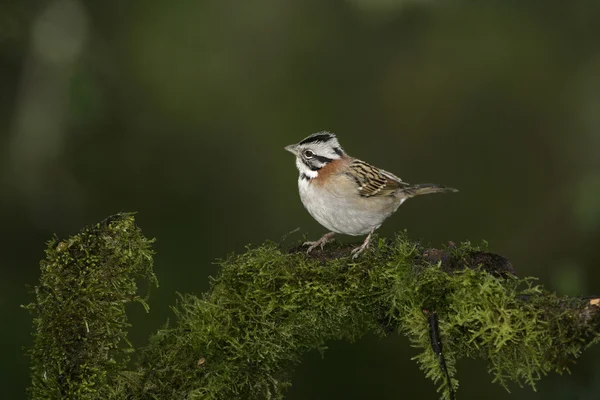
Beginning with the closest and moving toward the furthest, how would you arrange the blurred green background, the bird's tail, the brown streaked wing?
the brown streaked wing → the bird's tail → the blurred green background

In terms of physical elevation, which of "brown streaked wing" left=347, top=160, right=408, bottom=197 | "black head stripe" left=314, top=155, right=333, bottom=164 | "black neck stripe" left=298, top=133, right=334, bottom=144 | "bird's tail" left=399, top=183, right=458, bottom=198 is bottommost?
"bird's tail" left=399, top=183, right=458, bottom=198

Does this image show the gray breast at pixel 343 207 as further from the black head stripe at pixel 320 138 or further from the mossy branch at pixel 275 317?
the mossy branch at pixel 275 317

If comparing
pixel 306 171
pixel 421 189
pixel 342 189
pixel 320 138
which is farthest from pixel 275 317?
pixel 421 189

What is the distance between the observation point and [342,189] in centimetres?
567

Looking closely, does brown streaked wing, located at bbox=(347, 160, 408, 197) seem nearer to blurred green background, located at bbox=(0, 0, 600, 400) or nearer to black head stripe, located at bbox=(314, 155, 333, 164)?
black head stripe, located at bbox=(314, 155, 333, 164)

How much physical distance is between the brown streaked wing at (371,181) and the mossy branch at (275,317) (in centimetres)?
141

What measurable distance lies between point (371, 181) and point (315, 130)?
3.11 m

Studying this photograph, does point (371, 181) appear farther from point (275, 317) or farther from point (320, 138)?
point (275, 317)

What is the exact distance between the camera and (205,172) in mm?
9461

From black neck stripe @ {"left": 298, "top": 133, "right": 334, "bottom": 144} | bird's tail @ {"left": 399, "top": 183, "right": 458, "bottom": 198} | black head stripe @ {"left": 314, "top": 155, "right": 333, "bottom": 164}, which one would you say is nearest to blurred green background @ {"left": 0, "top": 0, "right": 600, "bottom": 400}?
bird's tail @ {"left": 399, "top": 183, "right": 458, "bottom": 198}

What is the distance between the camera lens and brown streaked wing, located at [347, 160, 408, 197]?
5766mm

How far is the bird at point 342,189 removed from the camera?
18.3 ft

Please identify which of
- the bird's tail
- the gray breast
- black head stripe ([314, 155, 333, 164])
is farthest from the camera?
the bird's tail

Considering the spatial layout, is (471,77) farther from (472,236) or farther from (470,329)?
(470,329)
